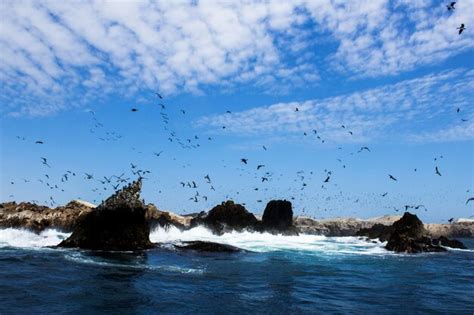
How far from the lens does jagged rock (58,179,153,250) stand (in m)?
37.5

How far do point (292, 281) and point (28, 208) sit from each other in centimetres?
5691

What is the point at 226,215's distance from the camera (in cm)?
8375

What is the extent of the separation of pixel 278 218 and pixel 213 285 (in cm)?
7126

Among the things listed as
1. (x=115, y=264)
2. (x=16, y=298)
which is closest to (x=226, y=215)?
(x=115, y=264)

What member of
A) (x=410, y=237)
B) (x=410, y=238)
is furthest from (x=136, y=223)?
(x=410, y=237)

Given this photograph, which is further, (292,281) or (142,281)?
(292,281)


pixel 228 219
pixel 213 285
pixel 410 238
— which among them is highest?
pixel 228 219

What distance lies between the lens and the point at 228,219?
3280 inches

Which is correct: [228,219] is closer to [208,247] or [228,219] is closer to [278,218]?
[278,218]

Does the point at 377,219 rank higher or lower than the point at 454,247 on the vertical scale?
higher

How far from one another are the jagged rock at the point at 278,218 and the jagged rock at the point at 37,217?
37.5m

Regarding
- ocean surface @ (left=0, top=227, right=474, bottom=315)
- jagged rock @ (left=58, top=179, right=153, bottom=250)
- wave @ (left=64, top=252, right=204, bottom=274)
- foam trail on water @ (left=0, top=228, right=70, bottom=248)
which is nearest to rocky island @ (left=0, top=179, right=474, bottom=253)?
jagged rock @ (left=58, top=179, right=153, bottom=250)

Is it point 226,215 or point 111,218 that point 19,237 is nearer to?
point 111,218

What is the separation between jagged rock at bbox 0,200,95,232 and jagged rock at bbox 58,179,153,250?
21.9 m
